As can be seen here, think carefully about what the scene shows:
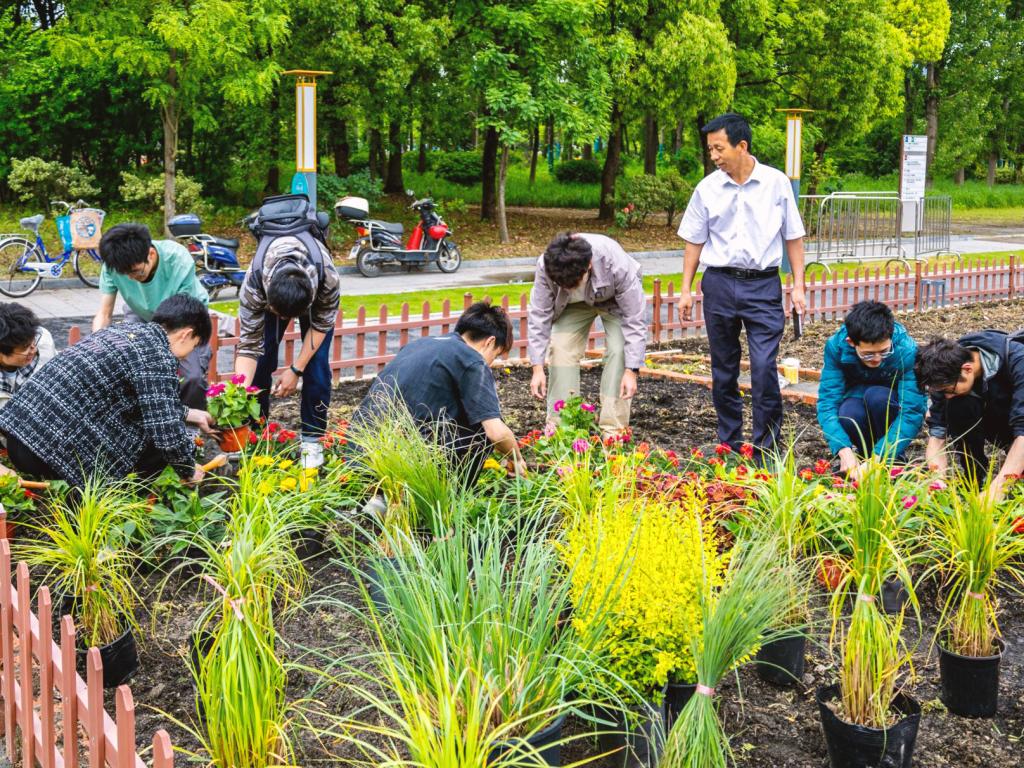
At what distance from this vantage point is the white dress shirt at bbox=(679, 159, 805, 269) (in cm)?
589

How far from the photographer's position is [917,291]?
1273cm

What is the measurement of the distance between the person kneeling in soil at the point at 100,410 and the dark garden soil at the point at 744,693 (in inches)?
22.5

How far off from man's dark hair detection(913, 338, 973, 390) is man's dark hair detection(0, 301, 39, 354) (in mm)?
3762

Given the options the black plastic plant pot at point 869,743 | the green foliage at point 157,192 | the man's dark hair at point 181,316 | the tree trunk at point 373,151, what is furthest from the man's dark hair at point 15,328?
the tree trunk at point 373,151

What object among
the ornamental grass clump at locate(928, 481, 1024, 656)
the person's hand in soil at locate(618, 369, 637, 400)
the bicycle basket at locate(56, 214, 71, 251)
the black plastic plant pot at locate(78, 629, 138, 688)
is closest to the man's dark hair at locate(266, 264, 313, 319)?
the person's hand in soil at locate(618, 369, 637, 400)

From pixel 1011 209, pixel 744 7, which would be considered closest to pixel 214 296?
pixel 744 7

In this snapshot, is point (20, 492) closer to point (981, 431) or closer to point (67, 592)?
point (67, 592)

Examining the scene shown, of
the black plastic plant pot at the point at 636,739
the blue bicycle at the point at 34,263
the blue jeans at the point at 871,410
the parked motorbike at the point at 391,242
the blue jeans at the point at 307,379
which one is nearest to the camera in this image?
the black plastic plant pot at the point at 636,739

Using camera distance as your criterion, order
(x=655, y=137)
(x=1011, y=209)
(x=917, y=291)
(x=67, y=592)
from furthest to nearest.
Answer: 1. (x=1011, y=209)
2. (x=655, y=137)
3. (x=917, y=291)
4. (x=67, y=592)

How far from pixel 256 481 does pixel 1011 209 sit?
129 ft

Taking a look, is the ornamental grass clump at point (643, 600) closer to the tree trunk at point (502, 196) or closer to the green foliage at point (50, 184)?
the tree trunk at point (502, 196)

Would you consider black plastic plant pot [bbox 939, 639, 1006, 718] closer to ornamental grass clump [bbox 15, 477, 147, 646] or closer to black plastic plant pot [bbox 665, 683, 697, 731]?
black plastic plant pot [bbox 665, 683, 697, 731]

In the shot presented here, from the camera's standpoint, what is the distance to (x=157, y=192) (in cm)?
1889

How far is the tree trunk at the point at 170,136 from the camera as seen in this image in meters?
17.0
